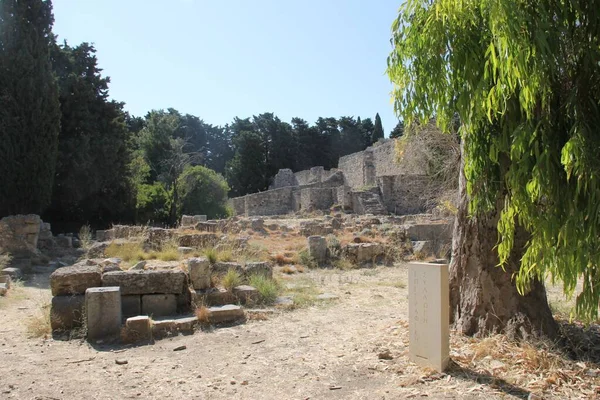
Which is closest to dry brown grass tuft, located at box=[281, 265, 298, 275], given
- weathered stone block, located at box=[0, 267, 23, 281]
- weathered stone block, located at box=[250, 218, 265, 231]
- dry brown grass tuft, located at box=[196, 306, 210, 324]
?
dry brown grass tuft, located at box=[196, 306, 210, 324]

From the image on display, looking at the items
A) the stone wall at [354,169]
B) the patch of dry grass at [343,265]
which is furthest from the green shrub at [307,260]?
the stone wall at [354,169]

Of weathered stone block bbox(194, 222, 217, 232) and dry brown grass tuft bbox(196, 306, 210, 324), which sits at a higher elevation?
weathered stone block bbox(194, 222, 217, 232)

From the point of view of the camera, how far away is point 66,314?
20.9ft

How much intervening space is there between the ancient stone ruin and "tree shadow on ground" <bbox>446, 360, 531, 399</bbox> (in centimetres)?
1677

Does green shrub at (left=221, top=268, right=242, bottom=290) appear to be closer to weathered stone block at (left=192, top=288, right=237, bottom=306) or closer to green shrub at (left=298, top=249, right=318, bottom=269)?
weathered stone block at (left=192, top=288, right=237, bottom=306)

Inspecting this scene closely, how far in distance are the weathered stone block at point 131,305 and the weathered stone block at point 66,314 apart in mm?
619

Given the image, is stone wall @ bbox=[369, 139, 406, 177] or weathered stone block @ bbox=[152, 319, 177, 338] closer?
weathered stone block @ bbox=[152, 319, 177, 338]

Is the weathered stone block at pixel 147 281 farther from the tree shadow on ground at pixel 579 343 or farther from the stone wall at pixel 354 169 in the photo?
the stone wall at pixel 354 169

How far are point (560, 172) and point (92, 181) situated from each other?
2369 cm

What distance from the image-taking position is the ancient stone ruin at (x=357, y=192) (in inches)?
1035

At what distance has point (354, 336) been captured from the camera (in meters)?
5.93

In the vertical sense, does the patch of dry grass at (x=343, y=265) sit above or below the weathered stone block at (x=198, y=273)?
below

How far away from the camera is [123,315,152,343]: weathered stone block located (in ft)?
19.5

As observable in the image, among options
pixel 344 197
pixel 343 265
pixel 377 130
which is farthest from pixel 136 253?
pixel 377 130
